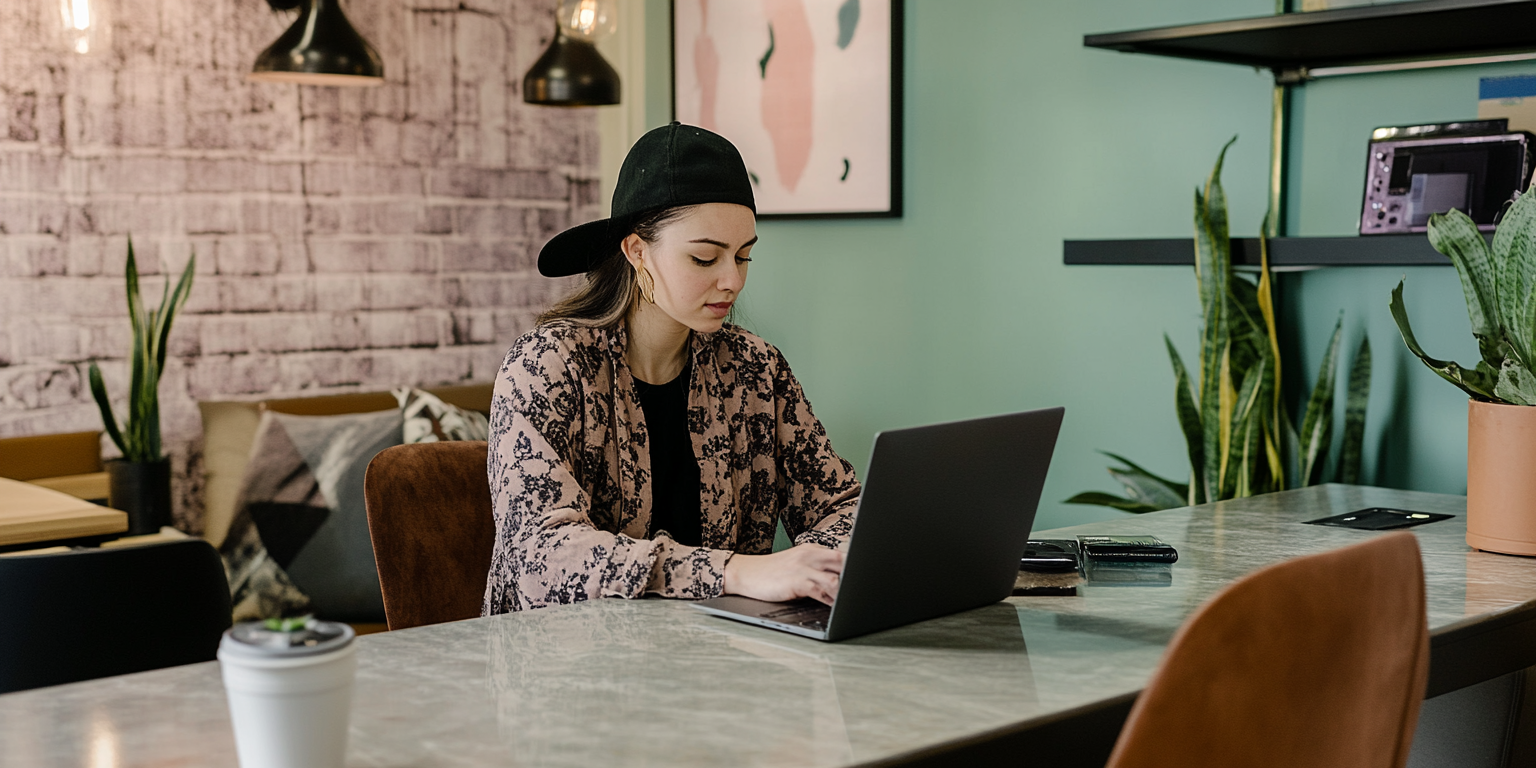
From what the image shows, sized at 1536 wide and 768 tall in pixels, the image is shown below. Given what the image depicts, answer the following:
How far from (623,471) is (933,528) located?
2.39 feet

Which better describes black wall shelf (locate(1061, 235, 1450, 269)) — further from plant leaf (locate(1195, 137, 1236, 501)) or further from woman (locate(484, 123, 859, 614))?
woman (locate(484, 123, 859, 614))

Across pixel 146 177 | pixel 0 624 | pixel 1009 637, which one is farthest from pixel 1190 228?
pixel 146 177

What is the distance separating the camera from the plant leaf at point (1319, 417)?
2.49 meters

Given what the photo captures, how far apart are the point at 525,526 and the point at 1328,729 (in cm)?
108

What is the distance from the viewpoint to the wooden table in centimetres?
248

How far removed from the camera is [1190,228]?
283cm

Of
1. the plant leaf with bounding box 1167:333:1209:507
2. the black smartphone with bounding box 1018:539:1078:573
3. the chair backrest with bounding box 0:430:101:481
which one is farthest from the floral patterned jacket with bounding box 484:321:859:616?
the chair backrest with bounding box 0:430:101:481

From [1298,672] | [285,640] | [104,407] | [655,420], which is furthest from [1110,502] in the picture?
[104,407]

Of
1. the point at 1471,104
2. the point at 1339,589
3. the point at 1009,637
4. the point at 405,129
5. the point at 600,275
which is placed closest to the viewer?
the point at 1339,589

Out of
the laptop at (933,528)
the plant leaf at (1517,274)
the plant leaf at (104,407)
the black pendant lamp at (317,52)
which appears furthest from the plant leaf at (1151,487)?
the plant leaf at (104,407)

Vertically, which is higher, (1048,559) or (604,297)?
(604,297)

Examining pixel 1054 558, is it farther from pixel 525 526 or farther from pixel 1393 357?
pixel 1393 357

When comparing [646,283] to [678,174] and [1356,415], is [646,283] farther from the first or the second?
[1356,415]

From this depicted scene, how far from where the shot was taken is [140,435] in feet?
11.5
